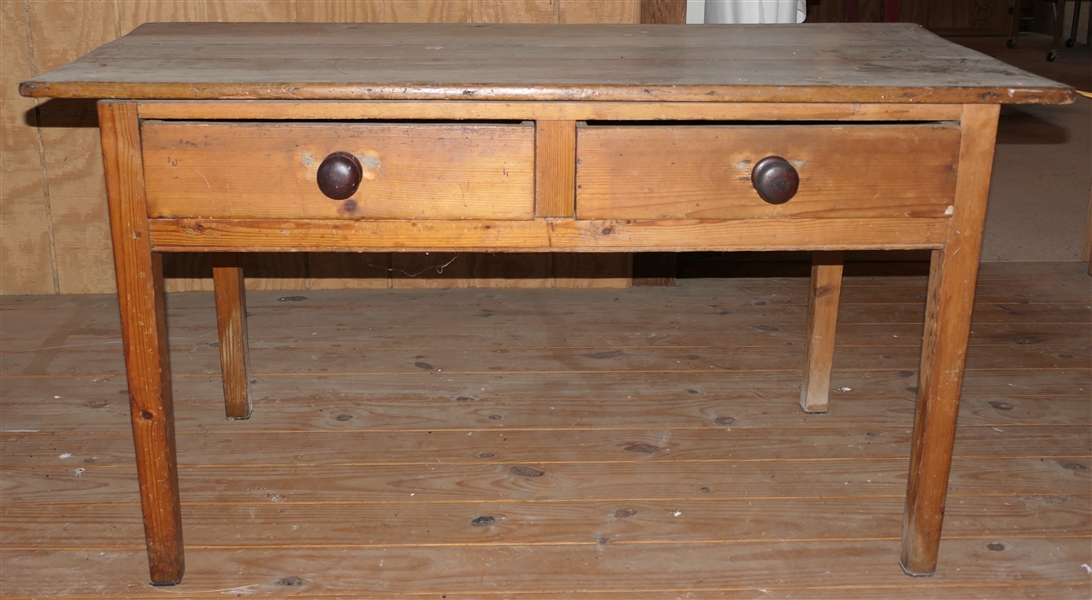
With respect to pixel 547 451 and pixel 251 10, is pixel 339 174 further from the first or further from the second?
pixel 251 10

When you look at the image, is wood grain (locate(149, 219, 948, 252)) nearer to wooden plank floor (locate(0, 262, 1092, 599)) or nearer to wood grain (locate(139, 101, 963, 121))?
wood grain (locate(139, 101, 963, 121))

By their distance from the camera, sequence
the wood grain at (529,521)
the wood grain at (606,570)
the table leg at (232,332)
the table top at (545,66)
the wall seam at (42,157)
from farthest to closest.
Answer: the wall seam at (42,157)
the table leg at (232,332)
the wood grain at (529,521)
the wood grain at (606,570)
the table top at (545,66)

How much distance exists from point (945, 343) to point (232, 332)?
1.16 metres

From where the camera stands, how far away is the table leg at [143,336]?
1.23 metres

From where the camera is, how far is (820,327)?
1.86 m

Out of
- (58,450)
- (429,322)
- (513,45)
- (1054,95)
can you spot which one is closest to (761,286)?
(429,322)

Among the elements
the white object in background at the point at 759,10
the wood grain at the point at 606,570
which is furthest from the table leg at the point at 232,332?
the white object in background at the point at 759,10

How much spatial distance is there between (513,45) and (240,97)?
0.47 m

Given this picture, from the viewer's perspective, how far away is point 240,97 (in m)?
1.20

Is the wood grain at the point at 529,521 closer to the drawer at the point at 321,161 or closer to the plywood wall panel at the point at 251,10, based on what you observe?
the drawer at the point at 321,161

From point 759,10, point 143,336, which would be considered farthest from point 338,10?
point 143,336

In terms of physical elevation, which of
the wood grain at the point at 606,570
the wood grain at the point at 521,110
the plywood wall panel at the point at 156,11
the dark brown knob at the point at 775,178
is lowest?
the wood grain at the point at 606,570

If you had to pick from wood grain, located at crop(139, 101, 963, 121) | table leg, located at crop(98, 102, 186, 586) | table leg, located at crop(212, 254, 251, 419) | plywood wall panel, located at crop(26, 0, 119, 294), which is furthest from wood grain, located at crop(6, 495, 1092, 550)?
plywood wall panel, located at crop(26, 0, 119, 294)

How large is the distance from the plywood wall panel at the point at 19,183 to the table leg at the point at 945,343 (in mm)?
1979
